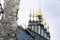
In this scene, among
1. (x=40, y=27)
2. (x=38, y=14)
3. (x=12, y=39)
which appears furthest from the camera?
(x=40, y=27)

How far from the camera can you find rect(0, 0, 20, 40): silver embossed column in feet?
29.7

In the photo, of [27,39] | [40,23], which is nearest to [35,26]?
[40,23]

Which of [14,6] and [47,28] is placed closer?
[14,6]

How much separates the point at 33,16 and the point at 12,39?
23.5 meters

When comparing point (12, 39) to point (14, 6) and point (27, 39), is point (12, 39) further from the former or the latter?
point (27, 39)

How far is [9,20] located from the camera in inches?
363

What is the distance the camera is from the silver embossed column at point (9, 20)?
905cm

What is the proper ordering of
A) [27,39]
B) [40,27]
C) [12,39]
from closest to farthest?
1. [12,39]
2. [27,39]
3. [40,27]

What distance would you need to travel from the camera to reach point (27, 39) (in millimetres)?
21656

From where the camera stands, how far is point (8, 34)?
29.6 ft

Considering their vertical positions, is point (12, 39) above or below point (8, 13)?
below

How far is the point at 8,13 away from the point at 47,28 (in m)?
26.3

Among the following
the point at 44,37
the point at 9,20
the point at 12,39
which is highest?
the point at 9,20

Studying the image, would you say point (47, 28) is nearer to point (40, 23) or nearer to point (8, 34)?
point (40, 23)
